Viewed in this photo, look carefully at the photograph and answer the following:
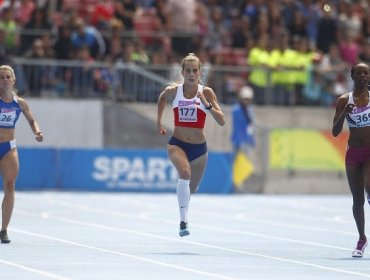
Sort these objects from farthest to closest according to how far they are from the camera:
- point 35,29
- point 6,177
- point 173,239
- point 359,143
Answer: point 35,29 < point 173,239 < point 6,177 < point 359,143

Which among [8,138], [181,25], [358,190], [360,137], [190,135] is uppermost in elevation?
[181,25]

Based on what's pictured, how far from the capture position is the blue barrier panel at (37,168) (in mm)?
29906

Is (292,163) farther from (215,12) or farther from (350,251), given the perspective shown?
(350,251)

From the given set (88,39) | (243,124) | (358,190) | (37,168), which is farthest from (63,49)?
(358,190)

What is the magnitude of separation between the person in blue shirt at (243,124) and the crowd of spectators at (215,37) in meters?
1.66

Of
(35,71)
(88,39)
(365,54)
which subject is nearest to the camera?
(35,71)

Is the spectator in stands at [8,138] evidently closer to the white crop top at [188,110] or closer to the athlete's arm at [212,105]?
the white crop top at [188,110]

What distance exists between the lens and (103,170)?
30281 mm

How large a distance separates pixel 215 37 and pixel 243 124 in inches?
134

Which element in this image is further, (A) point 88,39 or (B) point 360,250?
(A) point 88,39

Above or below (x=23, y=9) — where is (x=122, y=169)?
below

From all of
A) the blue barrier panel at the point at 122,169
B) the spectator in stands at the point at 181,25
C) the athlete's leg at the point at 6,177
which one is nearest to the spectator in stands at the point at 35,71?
the blue barrier panel at the point at 122,169

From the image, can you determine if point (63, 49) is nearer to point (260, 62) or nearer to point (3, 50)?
point (3, 50)

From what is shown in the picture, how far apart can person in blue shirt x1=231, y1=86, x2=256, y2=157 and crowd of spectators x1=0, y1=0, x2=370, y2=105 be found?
1663 mm
